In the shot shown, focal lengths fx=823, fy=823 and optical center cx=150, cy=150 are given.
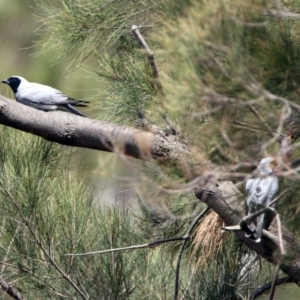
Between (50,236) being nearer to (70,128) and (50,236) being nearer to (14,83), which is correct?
(70,128)

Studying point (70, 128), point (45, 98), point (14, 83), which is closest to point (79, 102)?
point (45, 98)

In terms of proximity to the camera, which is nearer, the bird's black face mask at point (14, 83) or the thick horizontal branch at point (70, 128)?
the thick horizontal branch at point (70, 128)

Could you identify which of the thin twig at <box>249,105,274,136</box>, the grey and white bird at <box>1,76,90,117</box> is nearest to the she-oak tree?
the thin twig at <box>249,105,274,136</box>

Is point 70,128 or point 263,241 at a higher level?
point 70,128

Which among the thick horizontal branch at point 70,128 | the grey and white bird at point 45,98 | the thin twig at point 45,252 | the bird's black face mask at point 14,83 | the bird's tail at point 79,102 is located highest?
the thick horizontal branch at point 70,128

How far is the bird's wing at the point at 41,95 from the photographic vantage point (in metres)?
2.56

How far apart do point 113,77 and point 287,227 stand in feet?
2.06

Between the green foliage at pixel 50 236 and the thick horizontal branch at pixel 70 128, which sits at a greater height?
the thick horizontal branch at pixel 70 128

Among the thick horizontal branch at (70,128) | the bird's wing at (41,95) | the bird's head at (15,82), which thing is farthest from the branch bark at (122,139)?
the bird's head at (15,82)

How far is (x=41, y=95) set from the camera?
8.57ft

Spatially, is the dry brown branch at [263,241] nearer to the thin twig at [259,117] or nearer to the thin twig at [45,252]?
the thin twig at [259,117]

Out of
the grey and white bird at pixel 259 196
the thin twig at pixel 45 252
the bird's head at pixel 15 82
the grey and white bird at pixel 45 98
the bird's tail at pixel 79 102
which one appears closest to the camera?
the grey and white bird at pixel 259 196

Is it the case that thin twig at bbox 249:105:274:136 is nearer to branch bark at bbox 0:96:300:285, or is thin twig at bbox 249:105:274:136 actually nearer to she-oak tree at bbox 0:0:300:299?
she-oak tree at bbox 0:0:300:299

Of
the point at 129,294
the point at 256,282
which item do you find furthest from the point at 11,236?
the point at 256,282
